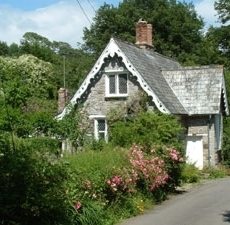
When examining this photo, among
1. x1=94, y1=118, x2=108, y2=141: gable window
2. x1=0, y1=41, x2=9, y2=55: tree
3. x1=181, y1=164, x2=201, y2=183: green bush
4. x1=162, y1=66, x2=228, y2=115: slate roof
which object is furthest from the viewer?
x1=0, y1=41, x2=9, y2=55: tree

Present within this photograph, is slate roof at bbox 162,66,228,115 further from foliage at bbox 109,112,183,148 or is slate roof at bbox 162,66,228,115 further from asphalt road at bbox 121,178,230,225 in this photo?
asphalt road at bbox 121,178,230,225

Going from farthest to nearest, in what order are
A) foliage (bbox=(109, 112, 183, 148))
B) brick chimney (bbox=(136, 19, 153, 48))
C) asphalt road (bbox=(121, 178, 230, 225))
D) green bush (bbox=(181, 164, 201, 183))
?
brick chimney (bbox=(136, 19, 153, 48)) < green bush (bbox=(181, 164, 201, 183)) < foliage (bbox=(109, 112, 183, 148)) < asphalt road (bbox=(121, 178, 230, 225))

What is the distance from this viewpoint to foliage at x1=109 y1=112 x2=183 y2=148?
78.3ft

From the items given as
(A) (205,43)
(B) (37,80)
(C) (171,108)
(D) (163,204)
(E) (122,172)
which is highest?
(A) (205,43)

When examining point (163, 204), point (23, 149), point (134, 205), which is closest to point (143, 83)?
point (163, 204)

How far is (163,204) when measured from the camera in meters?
20.4

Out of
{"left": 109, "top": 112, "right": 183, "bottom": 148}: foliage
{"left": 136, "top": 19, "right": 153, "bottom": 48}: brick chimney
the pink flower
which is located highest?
{"left": 136, "top": 19, "right": 153, "bottom": 48}: brick chimney

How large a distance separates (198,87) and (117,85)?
5.54 metres

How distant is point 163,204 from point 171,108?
1293cm

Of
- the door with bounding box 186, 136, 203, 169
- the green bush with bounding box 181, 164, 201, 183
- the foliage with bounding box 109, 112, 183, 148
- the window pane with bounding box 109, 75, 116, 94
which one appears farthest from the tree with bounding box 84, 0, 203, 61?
the foliage with bounding box 109, 112, 183, 148

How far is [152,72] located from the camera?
1385 inches

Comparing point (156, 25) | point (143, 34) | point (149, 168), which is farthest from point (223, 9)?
point (149, 168)

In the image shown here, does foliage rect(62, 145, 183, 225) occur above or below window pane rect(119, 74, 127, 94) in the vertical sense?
below

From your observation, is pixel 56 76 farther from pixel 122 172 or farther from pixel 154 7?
pixel 122 172
